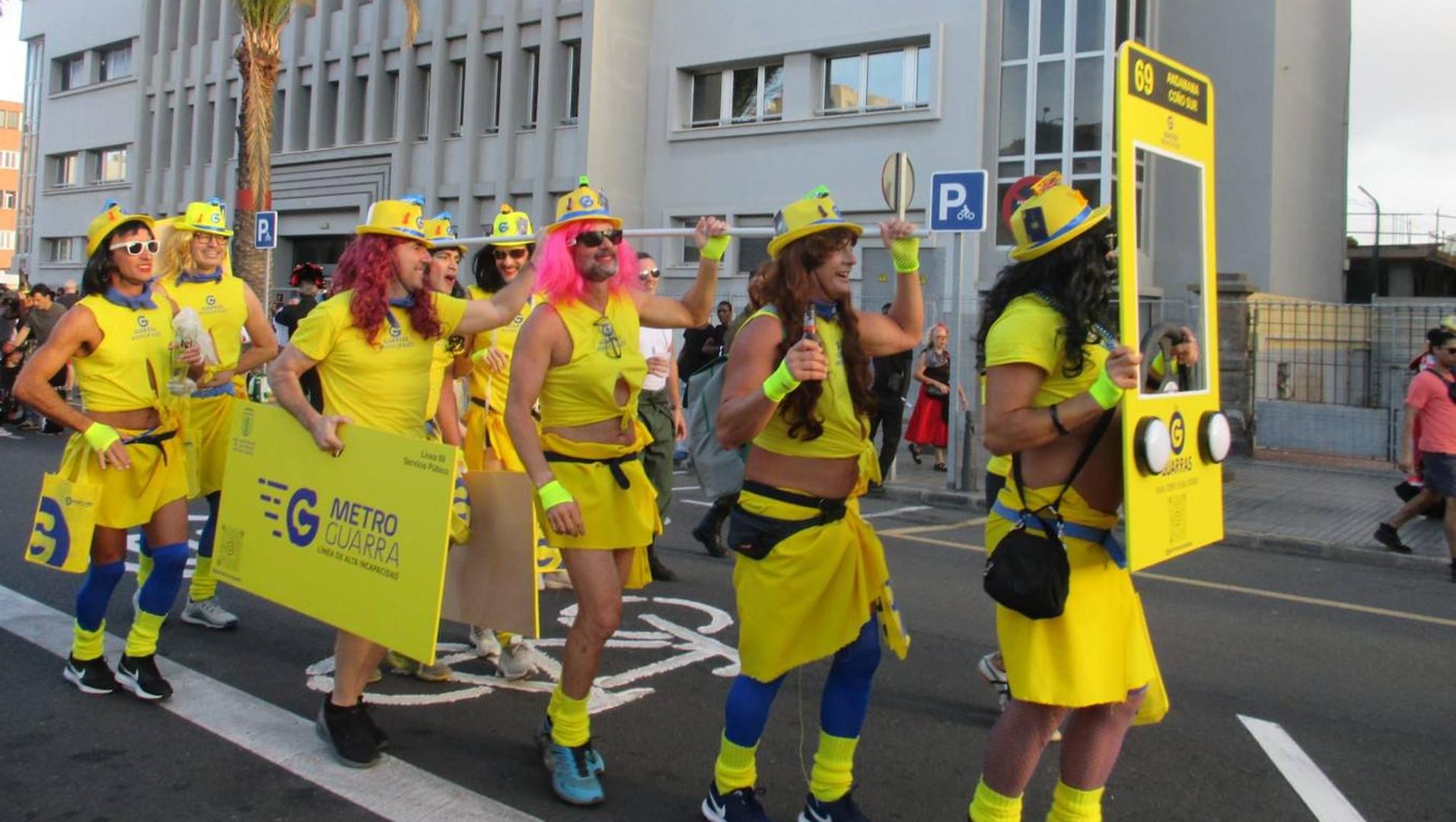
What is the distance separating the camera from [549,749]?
4.16m

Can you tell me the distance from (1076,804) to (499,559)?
212 cm

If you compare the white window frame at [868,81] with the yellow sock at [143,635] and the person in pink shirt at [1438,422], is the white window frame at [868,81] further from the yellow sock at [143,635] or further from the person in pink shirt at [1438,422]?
the yellow sock at [143,635]

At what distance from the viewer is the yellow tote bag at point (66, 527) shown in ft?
15.5

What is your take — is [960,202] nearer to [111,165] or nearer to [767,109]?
[767,109]

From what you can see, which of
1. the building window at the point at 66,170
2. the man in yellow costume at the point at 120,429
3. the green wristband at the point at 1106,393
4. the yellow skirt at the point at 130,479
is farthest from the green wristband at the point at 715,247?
the building window at the point at 66,170

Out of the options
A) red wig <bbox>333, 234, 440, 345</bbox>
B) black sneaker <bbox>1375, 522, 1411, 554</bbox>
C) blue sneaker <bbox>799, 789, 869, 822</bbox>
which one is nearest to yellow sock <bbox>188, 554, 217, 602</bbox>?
red wig <bbox>333, 234, 440, 345</bbox>

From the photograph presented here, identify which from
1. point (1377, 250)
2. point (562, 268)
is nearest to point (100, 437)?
point (562, 268)

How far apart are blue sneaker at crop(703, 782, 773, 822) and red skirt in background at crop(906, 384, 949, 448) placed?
36.5 ft

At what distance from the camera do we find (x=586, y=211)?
13.7 ft

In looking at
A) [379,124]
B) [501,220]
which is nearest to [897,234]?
[501,220]

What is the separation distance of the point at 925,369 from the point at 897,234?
1084 centimetres

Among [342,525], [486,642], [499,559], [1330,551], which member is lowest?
[486,642]

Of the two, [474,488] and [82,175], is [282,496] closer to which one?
[474,488]

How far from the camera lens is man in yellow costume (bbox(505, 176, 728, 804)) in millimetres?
3971
